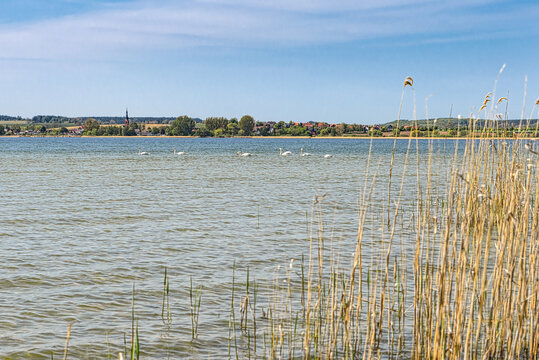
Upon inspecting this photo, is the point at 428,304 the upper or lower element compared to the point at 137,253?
upper

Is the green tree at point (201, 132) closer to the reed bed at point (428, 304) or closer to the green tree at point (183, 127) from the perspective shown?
the green tree at point (183, 127)

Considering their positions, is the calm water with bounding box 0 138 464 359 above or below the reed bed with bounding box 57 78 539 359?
below

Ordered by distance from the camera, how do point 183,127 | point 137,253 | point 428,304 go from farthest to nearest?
1. point 183,127
2. point 137,253
3. point 428,304

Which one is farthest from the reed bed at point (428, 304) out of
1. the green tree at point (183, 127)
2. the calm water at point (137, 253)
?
the green tree at point (183, 127)

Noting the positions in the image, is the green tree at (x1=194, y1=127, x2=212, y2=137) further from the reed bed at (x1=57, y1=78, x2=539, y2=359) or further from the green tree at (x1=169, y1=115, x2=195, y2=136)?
the reed bed at (x1=57, y1=78, x2=539, y2=359)

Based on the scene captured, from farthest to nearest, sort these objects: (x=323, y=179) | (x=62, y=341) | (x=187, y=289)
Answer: (x=323, y=179) → (x=187, y=289) → (x=62, y=341)

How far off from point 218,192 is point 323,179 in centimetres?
825

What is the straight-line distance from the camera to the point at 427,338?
5199 millimetres

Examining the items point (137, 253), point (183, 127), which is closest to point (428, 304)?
point (137, 253)

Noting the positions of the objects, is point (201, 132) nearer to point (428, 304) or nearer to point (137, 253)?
point (137, 253)

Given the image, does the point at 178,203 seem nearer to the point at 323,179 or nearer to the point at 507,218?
the point at 323,179

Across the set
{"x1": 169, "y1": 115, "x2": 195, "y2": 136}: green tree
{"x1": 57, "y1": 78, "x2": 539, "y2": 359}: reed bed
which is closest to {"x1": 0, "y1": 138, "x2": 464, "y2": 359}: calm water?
{"x1": 57, "y1": 78, "x2": 539, "y2": 359}: reed bed

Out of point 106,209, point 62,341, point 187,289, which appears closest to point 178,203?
point 106,209

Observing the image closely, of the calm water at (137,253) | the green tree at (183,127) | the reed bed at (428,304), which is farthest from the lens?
the green tree at (183,127)
